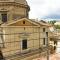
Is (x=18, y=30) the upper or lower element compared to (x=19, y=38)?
upper

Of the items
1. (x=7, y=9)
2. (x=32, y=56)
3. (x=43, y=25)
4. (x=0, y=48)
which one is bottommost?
(x=32, y=56)

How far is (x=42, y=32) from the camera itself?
1616cm

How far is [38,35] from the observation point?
16.1 m

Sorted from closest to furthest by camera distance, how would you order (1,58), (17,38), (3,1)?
(1,58) < (17,38) < (3,1)

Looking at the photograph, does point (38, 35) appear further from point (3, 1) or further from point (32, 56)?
point (3, 1)

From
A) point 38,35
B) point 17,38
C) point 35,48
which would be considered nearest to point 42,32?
point 38,35

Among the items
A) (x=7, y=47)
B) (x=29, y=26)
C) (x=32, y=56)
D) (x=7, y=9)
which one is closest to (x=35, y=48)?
(x=32, y=56)

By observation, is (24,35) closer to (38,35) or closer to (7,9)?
Result: (38,35)

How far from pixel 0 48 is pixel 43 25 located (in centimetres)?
429

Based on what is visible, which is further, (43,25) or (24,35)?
(43,25)

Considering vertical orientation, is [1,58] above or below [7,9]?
below

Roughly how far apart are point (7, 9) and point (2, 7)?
43cm

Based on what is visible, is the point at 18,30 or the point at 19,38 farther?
the point at 19,38

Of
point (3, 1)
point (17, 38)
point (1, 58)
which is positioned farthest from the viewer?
point (3, 1)
